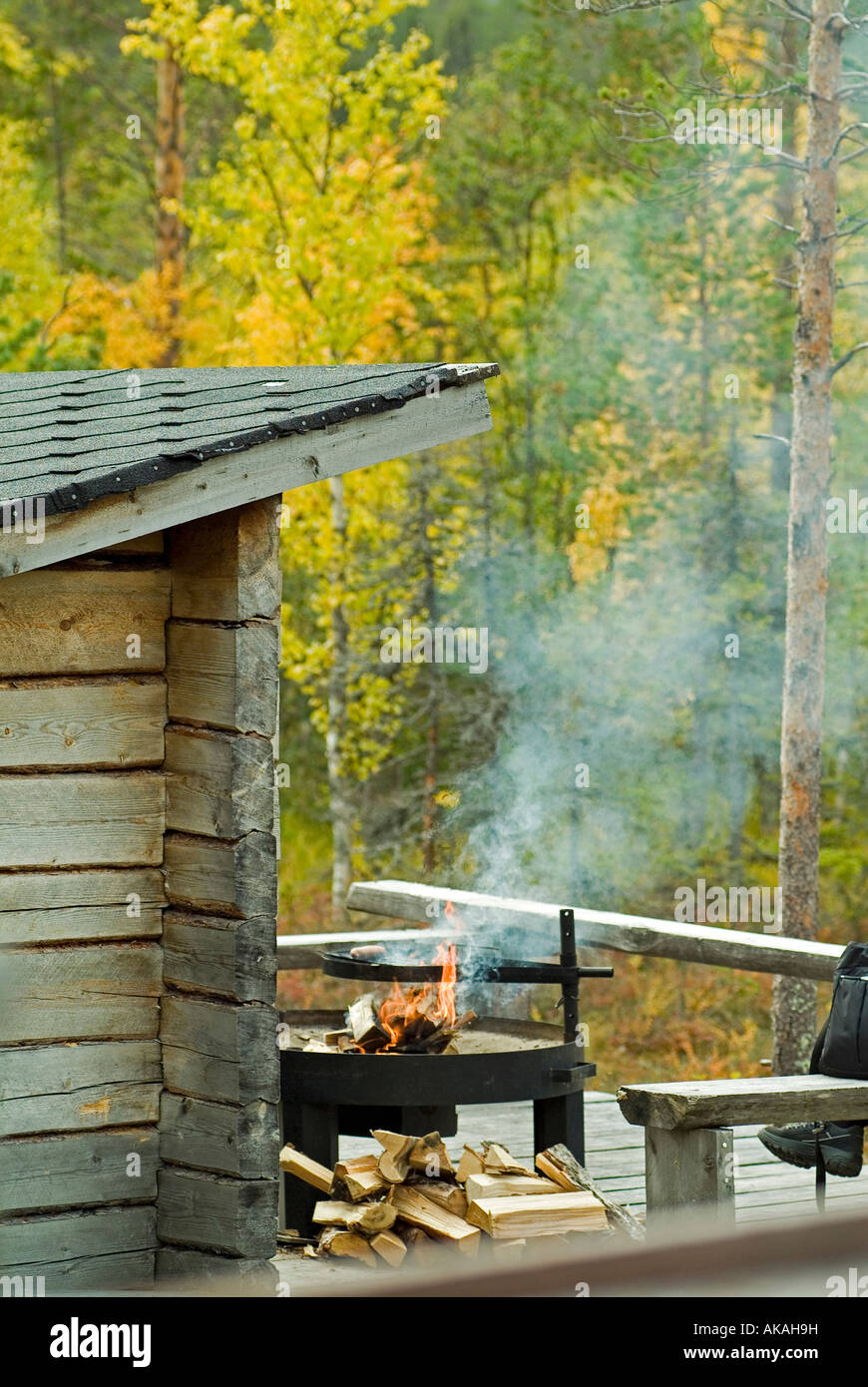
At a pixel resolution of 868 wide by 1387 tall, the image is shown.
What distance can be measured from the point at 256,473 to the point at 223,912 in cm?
117

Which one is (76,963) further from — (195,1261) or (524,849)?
(524,849)

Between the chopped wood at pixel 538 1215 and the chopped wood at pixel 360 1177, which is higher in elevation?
the chopped wood at pixel 360 1177

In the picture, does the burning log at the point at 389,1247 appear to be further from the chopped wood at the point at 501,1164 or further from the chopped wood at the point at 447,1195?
the chopped wood at the point at 501,1164

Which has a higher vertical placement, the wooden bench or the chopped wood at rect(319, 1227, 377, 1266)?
the wooden bench

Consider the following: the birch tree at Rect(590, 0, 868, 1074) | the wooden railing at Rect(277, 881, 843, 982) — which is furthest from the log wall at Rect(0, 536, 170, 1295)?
the birch tree at Rect(590, 0, 868, 1074)

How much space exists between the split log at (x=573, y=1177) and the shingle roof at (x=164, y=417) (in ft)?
8.53

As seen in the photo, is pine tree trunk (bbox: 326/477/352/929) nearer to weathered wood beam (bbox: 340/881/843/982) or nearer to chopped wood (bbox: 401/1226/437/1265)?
weathered wood beam (bbox: 340/881/843/982)

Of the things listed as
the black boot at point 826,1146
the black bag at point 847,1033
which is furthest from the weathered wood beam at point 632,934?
the black bag at point 847,1033

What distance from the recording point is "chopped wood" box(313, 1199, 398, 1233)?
16.4 feet

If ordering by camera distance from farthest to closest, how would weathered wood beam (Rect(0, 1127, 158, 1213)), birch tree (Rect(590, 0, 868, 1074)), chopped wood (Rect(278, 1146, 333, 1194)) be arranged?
1. birch tree (Rect(590, 0, 868, 1074))
2. chopped wood (Rect(278, 1146, 333, 1194))
3. weathered wood beam (Rect(0, 1127, 158, 1213))

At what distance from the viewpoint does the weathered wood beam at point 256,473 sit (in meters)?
3.70

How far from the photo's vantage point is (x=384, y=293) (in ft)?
44.1

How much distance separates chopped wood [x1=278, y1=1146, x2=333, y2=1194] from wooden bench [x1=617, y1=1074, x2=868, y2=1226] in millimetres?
1254

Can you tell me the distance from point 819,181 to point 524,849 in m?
6.10
